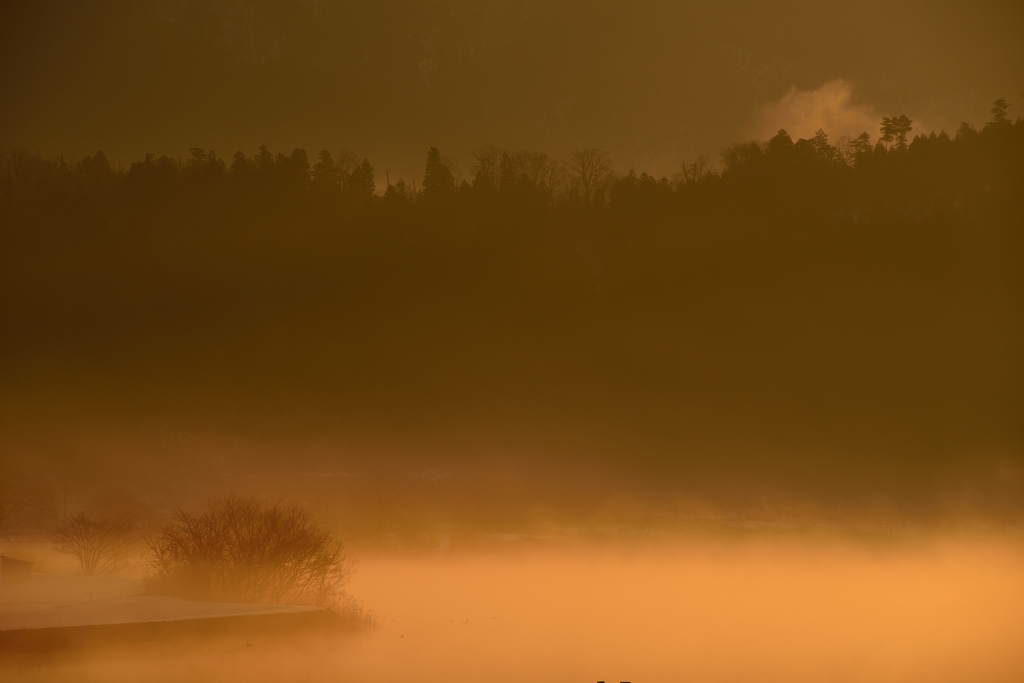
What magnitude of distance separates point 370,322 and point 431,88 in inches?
3606

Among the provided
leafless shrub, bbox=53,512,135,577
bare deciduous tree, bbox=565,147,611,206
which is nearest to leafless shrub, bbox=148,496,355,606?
leafless shrub, bbox=53,512,135,577

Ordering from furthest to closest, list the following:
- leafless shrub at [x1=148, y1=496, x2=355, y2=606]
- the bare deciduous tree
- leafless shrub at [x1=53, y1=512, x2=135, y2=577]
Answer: the bare deciduous tree < leafless shrub at [x1=53, y1=512, x2=135, y2=577] < leafless shrub at [x1=148, y1=496, x2=355, y2=606]

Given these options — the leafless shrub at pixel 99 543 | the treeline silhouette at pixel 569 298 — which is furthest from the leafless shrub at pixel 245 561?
the treeline silhouette at pixel 569 298

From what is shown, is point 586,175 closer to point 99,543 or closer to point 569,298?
point 569,298

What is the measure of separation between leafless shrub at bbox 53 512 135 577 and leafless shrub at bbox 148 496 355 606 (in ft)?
31.2

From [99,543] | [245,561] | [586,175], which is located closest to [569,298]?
[586,175]

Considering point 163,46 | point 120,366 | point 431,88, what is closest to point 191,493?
point 120,366

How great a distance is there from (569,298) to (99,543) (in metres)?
78.8

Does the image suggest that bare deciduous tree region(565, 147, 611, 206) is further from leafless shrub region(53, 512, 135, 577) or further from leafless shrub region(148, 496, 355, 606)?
leafless shrub region(148, 496, 355, 606)

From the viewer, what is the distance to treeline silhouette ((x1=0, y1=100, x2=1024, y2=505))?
92125mm

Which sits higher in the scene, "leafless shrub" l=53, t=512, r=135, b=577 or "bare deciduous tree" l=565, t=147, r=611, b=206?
"bare deciduous tree" l=565, t=147, r=611, b=206

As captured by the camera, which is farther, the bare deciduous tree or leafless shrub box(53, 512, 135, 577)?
the bare deciduous tree

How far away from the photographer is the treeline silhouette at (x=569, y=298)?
92.1m

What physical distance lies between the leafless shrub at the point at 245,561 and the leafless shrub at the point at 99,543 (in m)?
9.51
